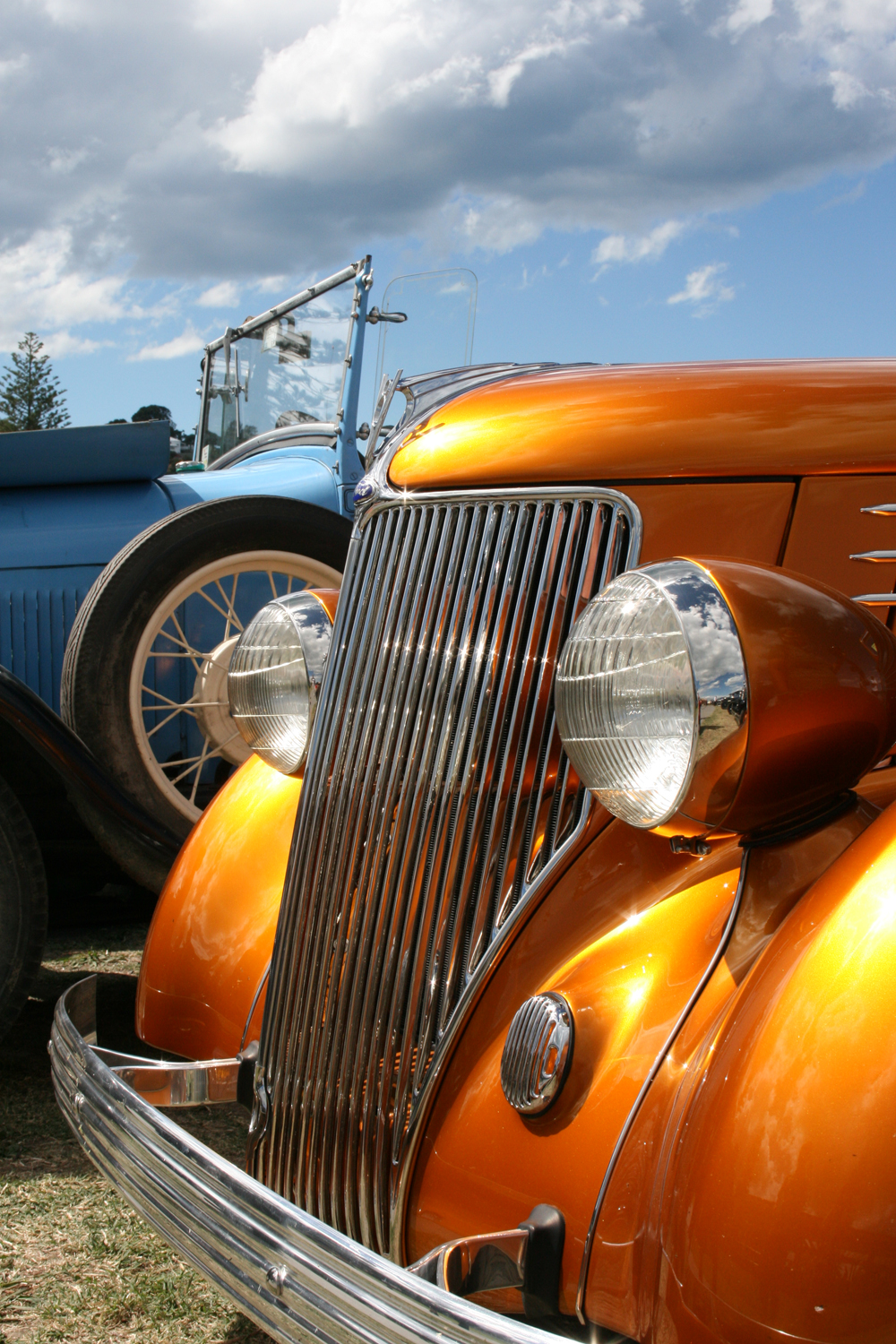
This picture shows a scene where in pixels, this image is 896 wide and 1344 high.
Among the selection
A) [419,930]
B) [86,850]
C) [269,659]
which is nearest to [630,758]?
[419,930]

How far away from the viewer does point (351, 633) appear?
1665 millimetres

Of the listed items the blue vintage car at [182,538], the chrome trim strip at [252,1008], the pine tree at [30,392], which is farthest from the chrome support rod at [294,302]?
the pine tree at [30,392]

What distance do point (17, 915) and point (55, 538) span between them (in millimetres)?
2083

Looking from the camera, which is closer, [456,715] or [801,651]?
[801,651]

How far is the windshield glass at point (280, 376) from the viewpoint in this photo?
15.7ft

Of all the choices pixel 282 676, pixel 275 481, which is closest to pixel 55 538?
pixel 275 481

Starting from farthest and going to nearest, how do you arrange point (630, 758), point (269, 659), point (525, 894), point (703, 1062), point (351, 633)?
point (269, 659) → point (351, 633) → point (525, 894) → point (630, 758) → point (703, 1062)

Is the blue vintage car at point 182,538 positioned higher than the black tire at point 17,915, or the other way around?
the blue vintage car at point 182,538

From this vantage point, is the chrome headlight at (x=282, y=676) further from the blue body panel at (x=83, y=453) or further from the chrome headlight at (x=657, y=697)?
the blue body panel at (x=83, y=453)

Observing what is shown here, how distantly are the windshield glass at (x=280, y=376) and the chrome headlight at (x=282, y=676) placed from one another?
297 centimetres

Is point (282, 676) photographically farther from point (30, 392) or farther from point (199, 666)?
point (30, 392)

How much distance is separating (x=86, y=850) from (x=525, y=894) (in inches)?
86.0

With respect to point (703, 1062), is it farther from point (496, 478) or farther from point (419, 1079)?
point (496, 478)

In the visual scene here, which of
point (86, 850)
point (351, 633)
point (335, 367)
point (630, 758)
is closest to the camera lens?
point (630, 758)
